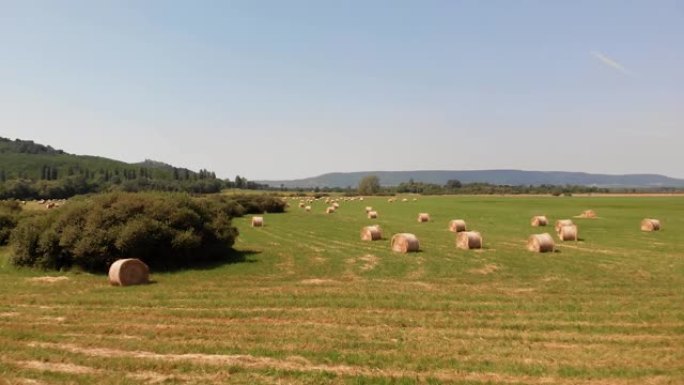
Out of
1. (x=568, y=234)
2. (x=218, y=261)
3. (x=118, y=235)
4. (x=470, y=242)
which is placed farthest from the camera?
(x=568, y=234)

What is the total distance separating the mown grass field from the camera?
9812 mm

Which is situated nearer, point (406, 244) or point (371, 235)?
point (406, 244)

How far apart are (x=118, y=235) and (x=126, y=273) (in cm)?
419

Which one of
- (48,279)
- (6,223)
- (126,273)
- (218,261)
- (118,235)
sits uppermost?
(118,235)

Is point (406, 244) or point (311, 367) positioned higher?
point (406, 244)

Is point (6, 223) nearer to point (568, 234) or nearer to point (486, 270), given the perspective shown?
point (486, 270)

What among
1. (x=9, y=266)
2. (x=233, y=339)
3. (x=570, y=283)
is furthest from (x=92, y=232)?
(x=570, y=283)

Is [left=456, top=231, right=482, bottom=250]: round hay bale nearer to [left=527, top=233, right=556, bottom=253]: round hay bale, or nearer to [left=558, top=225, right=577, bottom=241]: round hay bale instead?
[left=527, top=233, right=556, bottom=253]: round hay bale

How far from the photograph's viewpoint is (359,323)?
13344mm

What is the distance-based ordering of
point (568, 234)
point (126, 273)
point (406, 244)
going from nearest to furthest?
point (126, 273) < point (406, 244) < point (568, 234)

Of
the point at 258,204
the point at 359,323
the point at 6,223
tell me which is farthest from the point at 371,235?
the point at 258,204

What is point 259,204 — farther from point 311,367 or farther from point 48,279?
point 311,367

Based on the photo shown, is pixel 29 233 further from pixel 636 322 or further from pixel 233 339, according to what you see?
pixel 636 322

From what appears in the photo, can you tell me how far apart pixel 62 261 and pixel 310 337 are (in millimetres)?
16909
